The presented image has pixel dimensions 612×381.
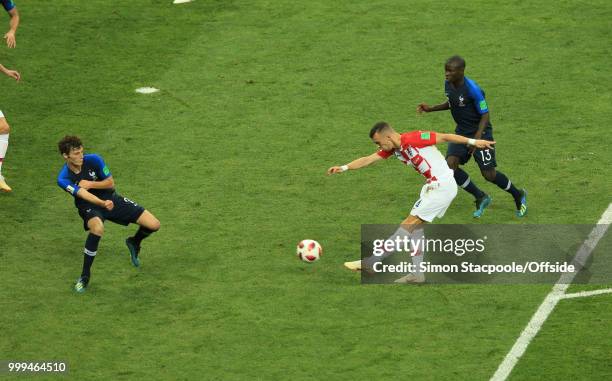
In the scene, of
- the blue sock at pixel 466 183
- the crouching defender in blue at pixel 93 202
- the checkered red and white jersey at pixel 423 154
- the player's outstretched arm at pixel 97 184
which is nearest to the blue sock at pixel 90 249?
the crouching defender in blue at pixel 93 202

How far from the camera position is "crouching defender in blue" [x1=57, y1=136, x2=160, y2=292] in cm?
1554

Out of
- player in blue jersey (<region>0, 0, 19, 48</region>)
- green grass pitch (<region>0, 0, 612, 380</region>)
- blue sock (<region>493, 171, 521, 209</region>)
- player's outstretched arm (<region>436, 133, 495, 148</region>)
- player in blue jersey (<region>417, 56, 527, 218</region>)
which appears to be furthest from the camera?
player in blue jersey (<region>0, 0, 19, 48</region>)

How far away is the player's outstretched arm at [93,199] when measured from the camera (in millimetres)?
15430

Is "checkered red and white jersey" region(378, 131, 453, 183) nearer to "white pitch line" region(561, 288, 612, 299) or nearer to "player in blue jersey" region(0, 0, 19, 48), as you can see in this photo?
"white pitch line" region(561, 288, 612, 299)

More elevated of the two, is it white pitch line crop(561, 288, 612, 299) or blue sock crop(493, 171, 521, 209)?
blue sock crop(493, 171, 521, 209)

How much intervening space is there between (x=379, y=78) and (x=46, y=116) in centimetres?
573

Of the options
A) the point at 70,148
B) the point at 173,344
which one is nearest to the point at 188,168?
the point at 70,148

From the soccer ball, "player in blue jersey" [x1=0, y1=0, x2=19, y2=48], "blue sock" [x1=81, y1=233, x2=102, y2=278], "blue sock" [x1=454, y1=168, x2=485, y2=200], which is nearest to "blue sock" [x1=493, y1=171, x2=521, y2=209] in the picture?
"blue sock" [x1=454, y1=168, x2=485, y2=200]

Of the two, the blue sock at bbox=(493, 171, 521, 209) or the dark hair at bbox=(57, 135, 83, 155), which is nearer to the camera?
the dark hair at bbox=(57, 135, 83, 155)

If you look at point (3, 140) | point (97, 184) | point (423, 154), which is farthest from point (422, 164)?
point (3, 140)

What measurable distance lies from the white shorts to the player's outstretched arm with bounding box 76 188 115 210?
383 centimetres

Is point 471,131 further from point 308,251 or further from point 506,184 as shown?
point 308,251

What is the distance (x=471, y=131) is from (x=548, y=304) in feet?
10.5

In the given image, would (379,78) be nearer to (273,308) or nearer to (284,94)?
(284,94)
